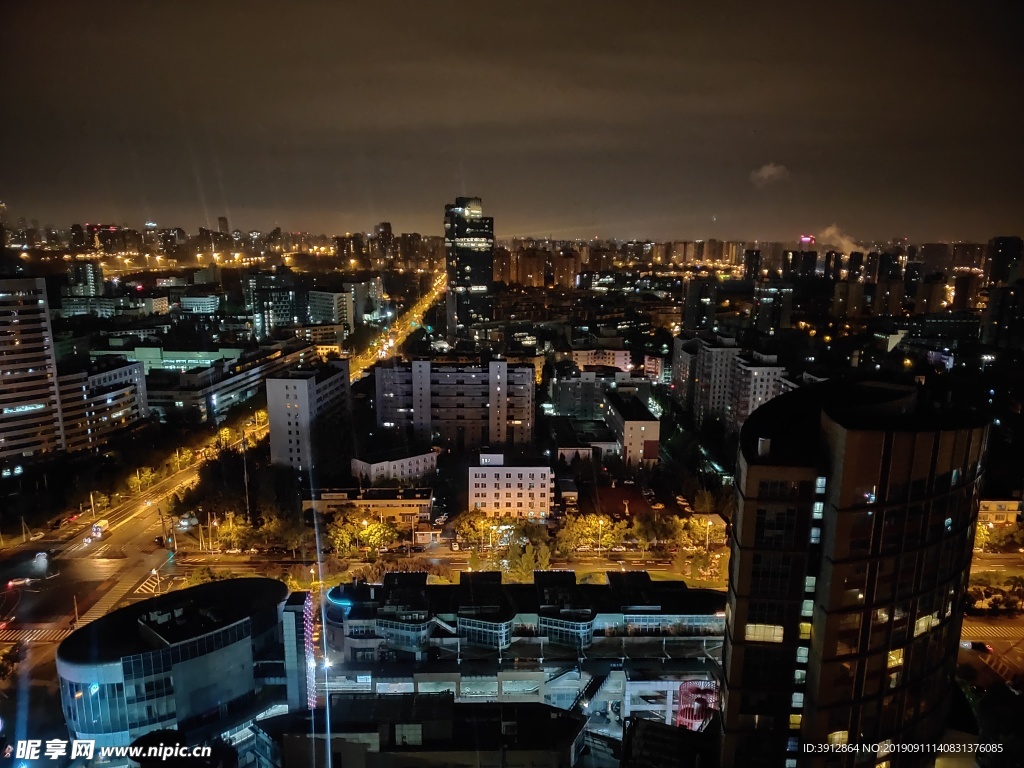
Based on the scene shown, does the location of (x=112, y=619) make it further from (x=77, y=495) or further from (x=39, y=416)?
(x=39, y=416)

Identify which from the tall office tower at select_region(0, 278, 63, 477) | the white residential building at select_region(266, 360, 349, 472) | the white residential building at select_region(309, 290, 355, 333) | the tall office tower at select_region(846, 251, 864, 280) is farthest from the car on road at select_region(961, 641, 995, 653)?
the tall office tower at select_region(846, 251, 864, 280)

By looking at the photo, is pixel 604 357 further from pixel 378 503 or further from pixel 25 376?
pixel 25 376

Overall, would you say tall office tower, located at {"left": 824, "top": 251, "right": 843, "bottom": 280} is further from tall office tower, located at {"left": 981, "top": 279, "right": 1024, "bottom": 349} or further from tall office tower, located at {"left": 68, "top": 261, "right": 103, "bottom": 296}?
tall office tower, located at {"left": 68, "top": 261, "right": 103, "bottom": 296}

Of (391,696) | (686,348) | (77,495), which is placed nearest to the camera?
(391,696)

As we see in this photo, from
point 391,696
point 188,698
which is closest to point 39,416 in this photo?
point 188,698

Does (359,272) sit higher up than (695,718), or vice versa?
(359,272)

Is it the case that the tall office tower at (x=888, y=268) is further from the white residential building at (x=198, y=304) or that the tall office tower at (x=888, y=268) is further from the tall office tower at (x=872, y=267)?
the white residential building at (x=198, y=304)

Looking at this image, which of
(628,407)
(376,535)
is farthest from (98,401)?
(628,407)
